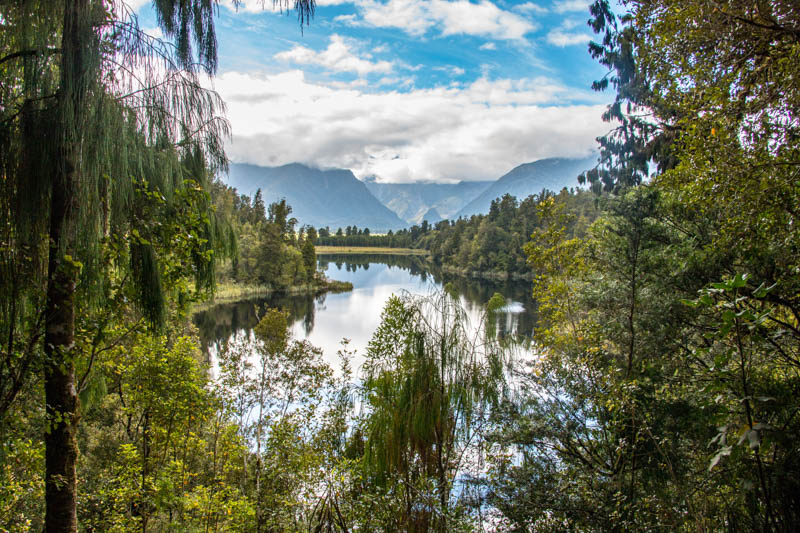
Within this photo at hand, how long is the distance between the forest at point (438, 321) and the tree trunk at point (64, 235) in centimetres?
1

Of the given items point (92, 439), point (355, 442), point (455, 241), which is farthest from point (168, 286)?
point (455, 241)

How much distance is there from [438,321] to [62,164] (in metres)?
3.33

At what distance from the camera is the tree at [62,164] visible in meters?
2.22

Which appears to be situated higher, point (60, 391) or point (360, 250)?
point (360, 250)

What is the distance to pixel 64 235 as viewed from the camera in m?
2.25

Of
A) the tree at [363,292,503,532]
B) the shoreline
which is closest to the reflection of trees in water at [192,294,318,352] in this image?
the shoreline

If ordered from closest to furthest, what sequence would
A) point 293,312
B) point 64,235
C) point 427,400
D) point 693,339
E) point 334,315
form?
1. point 64,235
2. point 427,400
3. point 693,339
4. point 334,315
5. point 293,312

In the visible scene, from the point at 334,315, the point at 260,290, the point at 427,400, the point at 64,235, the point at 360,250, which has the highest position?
the point at 360,250

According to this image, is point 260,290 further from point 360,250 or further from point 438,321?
point 360,250

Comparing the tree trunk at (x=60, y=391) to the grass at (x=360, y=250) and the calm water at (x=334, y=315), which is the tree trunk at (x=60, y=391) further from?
the grass at (x=360, y=250)

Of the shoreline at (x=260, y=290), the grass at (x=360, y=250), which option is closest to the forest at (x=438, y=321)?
the shoreline at (x=260, y=290)

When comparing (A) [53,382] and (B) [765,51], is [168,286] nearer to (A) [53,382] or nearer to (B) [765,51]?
(A) [53,382]

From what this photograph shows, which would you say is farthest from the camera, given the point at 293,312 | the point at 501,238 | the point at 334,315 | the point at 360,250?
the point at 360,250

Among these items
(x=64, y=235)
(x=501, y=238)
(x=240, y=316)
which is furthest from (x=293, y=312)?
(x=64, y=235)
